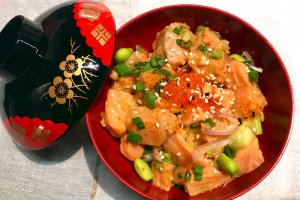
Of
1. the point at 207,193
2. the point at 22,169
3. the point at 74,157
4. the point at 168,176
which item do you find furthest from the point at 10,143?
the point at 207,193

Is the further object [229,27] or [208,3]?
Answer: [208,3]

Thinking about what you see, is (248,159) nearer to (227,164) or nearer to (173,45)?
(227,164)

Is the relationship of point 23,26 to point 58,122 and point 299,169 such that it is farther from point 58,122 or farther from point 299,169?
point 299,169

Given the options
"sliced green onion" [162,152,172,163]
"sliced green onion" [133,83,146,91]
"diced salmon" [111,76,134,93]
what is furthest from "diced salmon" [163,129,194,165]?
"diced salmon" [111,76,134,93]

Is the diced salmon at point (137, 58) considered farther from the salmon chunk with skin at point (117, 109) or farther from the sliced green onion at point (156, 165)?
the sliced green onion at point (156, 165)

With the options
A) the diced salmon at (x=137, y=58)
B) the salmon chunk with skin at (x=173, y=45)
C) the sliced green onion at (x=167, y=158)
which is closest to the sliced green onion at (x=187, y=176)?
the sliced green onion at (x=167, y=158)

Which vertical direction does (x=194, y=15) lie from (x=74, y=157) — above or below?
above

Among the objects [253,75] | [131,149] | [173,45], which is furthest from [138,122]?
[253,75]
